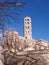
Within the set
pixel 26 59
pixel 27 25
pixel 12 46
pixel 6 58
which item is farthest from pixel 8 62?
pixel 27 25

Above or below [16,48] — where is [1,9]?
above

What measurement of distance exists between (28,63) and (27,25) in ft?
165

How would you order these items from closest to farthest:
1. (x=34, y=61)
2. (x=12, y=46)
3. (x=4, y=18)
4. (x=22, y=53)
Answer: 1. (x=4, y=18)
2. (x=34, y=61)
3. (x=22, y=53)
4. (x=12, y=46)

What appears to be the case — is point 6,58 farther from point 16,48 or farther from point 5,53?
point 16,48

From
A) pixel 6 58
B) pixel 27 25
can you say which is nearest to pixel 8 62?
pixel 6 58

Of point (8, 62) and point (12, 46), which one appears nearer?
point (8, 62)

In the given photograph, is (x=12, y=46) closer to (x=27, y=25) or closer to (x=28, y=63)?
(x=28, y=63)

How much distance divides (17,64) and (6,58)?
763 mm

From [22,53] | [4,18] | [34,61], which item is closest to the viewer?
[4,18]

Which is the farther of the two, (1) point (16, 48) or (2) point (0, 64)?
(1) point (16, 48)

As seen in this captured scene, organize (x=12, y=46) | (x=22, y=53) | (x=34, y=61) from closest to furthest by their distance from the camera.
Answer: (x=34, y=61)
(x=22, y=53)
(x=12, y=46)

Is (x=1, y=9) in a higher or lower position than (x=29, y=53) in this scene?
higher

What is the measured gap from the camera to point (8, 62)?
1063 cm

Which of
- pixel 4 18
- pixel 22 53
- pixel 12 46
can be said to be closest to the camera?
pixel 4 18
